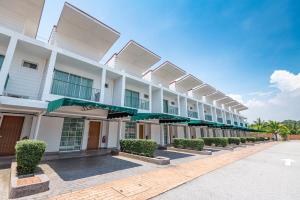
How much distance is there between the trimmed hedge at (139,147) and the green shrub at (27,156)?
18.0ft

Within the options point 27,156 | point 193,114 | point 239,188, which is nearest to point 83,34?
point 27,156

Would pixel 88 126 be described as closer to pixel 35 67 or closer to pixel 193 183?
pixel 35 67

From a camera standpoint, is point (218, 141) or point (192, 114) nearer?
point (218, 141)

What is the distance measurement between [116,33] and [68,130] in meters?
8.65

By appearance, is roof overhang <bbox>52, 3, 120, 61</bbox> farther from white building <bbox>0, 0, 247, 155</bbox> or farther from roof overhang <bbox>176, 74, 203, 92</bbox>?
roof overhang <bbox>176, 74, 203, 92</bbox>

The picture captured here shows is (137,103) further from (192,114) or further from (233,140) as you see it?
(233,140)

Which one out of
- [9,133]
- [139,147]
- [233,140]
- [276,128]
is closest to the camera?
[9,133]

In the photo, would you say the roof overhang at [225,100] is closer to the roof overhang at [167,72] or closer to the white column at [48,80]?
the roof overhang at [167,72]

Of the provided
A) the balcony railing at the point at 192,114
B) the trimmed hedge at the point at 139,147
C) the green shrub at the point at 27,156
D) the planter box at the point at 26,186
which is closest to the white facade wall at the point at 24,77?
the green shrub at the point at 27,156

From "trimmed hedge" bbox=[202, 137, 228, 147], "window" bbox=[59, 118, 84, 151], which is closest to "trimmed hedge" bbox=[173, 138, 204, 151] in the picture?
"trimmed hedge" bbox=[202, 137, 228, 147]

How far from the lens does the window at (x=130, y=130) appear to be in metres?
14.9

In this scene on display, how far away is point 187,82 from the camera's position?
22.6 metres

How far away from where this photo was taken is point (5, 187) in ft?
15.1

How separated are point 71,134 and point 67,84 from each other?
12.5 ft
